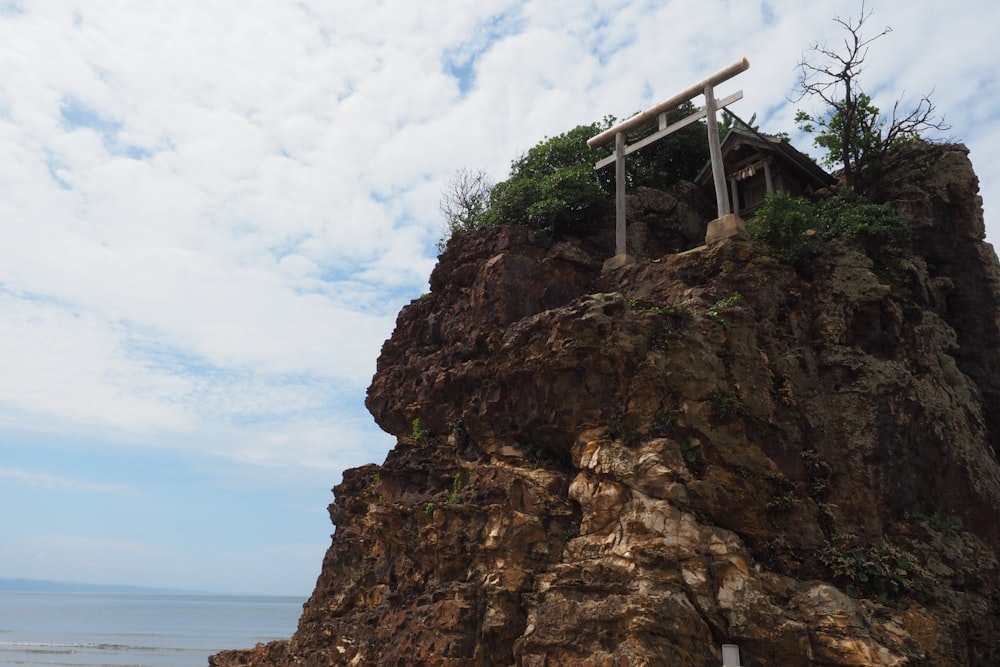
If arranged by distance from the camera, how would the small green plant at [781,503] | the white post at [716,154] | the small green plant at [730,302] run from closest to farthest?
the small green plant at [781,503] → the small green plant at [730,302] → the white post at [716,154]

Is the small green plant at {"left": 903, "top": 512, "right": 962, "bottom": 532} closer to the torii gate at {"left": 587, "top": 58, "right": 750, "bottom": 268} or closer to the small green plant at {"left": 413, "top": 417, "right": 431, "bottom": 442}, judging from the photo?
the torii gate at {"left": 587, "top": 58, "right": 750, "bottom": 268}

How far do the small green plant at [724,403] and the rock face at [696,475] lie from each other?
30 millimetres

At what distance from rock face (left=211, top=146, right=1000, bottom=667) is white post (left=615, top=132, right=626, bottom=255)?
1166mm

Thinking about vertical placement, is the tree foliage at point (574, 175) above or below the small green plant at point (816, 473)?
above

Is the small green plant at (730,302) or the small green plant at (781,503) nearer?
the small green plant at (781,503)

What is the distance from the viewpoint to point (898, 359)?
1658 cm

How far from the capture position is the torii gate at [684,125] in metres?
18.5

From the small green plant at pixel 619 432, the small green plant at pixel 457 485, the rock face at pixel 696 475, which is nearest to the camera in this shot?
the rock face at pixel 696 475

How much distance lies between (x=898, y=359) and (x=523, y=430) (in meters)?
8.36

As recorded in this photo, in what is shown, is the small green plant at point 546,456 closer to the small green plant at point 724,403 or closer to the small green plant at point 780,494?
the small green plant at point 724,403

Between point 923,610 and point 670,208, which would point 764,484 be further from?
point 670,208

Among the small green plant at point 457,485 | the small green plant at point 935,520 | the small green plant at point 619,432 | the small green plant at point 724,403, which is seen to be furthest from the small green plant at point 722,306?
the small green plant at point 457,485

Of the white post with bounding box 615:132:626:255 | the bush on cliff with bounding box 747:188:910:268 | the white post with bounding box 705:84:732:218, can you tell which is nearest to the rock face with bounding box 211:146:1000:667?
the bush on cliff with bounding box 747:188:910:268

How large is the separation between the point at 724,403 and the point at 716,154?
752cm
